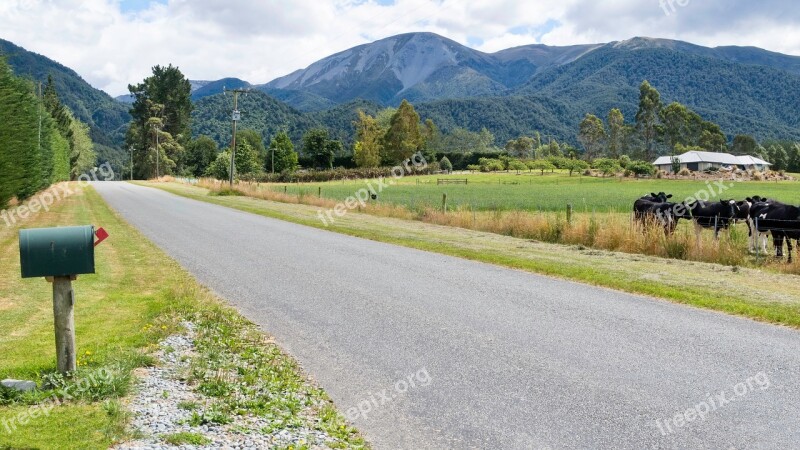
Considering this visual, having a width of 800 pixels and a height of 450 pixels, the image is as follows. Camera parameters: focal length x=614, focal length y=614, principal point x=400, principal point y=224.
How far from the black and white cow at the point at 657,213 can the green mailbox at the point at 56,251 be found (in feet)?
51.4

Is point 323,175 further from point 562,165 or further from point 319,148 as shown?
point 562,165

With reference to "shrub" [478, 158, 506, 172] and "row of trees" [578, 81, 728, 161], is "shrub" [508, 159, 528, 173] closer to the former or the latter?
"shrub" [478, 158, 506, 172]

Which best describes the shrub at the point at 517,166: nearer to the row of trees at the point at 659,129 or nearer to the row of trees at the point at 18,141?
the row of trees at the point at 659,129

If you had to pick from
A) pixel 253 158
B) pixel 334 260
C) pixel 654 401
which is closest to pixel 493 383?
pixel 654 401

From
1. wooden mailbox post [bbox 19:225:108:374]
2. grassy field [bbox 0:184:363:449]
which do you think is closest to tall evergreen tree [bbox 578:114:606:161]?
grassy field [bbox 0:184:363:449]

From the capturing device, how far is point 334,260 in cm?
1520

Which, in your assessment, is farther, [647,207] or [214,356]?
[647,207]

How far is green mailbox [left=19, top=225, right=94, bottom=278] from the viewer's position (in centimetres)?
604

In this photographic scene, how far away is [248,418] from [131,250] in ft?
41.3

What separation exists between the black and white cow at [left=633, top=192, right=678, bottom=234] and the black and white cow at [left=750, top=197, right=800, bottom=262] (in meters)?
2.16

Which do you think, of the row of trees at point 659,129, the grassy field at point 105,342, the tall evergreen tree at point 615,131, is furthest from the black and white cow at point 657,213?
the tall evergreen tree at point 615,131

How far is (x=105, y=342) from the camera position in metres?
7.74

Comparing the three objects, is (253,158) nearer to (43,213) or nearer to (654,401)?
(43,213)

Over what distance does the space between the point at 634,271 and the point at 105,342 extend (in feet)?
35.5
